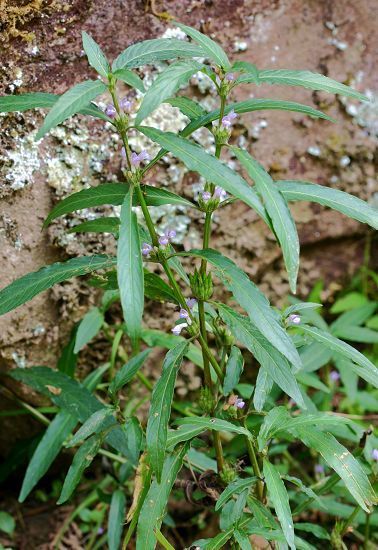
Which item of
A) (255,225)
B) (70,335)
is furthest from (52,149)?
(255,225)

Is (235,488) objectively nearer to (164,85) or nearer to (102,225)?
(102,225)

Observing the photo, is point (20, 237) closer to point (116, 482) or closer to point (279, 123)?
point (116, 482)

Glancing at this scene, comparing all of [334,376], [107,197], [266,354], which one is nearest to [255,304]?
[266,354]

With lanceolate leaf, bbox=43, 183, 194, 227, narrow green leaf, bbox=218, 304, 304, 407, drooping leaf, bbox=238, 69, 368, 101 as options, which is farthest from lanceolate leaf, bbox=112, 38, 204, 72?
narrow green leaf, bbox=218, 304, 304, 407

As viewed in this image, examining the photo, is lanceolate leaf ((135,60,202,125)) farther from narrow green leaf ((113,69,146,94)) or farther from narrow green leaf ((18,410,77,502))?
narrow green leaf ((18,410,77,502))

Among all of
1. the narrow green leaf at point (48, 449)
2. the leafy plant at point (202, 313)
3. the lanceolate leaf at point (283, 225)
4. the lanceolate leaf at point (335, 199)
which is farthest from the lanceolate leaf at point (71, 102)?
the narrow green leaf at point (48, 449)

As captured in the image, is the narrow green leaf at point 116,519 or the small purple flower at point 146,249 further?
the narrow green leaf at point 116,519

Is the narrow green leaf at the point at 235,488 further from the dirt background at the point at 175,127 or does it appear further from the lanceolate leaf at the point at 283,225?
the dirt background at the point at 175,127
